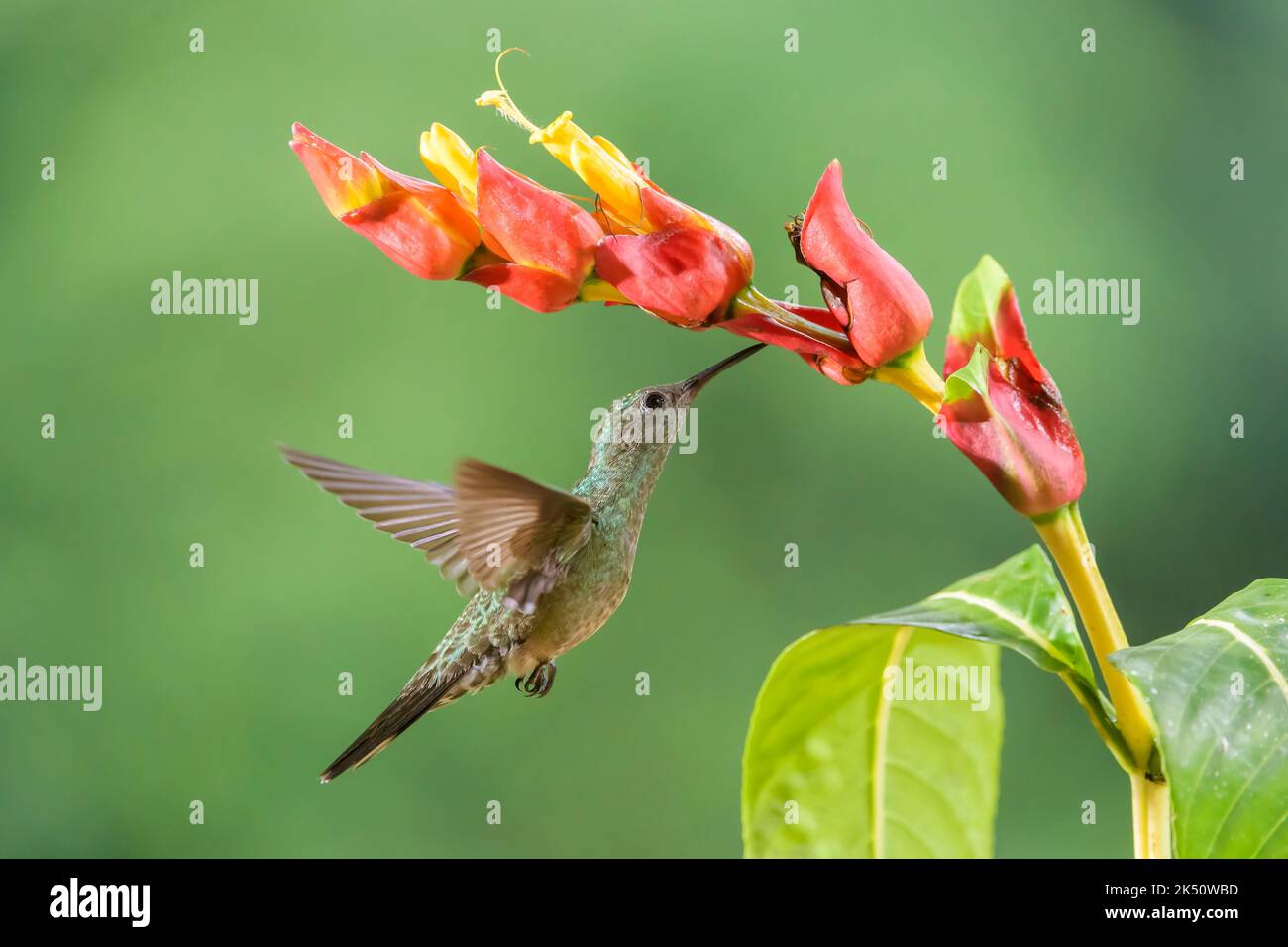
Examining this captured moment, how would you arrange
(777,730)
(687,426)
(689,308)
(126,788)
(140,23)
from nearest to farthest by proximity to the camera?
1. (689,308)
2. (777,730)
3. (687,426)
4. (126,788)
5. (140,23)

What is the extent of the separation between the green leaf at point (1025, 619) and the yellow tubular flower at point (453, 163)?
25 cm

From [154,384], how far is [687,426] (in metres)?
1.50

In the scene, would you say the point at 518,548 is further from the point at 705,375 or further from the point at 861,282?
the point at 861,282

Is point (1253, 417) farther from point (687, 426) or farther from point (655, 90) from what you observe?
point (687, 426)

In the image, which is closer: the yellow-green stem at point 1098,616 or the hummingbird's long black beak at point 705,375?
the yellow-green stem at point 1098,616

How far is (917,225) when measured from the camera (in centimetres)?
214

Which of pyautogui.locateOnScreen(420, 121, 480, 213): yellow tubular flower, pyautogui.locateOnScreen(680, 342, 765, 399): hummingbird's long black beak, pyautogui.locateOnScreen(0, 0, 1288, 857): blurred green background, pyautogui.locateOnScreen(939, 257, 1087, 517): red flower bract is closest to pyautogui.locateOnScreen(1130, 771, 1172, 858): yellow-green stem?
pyautogui.locateOnScreen(939, 257, 1087, 517): red flower bract

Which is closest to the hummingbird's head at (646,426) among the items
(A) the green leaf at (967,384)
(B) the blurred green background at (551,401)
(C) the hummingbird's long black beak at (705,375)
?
(C) the hummingbird's long black beak at (705,375)

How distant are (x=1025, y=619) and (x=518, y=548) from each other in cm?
29

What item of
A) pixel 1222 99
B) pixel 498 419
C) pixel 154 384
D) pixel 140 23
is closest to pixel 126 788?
pixel 154 384

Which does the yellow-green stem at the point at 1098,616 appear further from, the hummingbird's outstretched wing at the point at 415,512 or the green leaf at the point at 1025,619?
the hummingbird's outstretched wing at the point at 415,512

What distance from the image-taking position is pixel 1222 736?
498mm

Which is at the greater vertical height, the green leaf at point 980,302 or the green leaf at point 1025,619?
the green leaf at point 980,302

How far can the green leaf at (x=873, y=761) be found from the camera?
2.50ft
